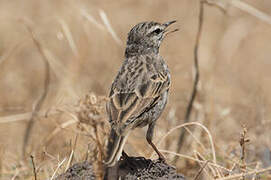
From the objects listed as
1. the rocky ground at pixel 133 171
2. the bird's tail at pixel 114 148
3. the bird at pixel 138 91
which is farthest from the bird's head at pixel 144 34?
the bird's tail at pixel 114 148

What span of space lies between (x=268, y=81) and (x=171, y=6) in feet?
13.0

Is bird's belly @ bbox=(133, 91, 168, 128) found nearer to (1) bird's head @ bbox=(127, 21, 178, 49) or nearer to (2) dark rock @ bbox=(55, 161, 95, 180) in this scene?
(2) dark rock @ bbox=(55, 161, 95, 180)

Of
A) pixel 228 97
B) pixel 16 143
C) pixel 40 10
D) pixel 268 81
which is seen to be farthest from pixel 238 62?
pixel 16 143

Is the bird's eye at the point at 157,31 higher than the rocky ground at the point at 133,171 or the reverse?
higher

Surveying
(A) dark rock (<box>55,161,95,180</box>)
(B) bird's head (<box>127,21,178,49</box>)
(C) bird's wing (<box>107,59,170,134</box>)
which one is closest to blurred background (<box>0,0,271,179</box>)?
(A) dark rock (<box>55,161,95,180</box>)

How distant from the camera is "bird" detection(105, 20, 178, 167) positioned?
214 inches

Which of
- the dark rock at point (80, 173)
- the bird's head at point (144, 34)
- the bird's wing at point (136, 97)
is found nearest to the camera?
the dark rock at point (80, 173)

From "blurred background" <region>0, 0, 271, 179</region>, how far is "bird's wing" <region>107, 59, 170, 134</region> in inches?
40.3

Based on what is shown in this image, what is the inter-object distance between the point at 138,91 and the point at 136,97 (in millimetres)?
135

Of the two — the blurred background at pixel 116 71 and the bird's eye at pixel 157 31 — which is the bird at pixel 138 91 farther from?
the blurred background at pixel 116 71

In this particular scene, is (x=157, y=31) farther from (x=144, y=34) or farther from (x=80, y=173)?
(x=80, y=173)

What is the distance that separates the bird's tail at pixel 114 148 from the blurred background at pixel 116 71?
4.19ft

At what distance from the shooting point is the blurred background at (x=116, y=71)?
8445 millimetres

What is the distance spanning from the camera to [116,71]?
12242mm
